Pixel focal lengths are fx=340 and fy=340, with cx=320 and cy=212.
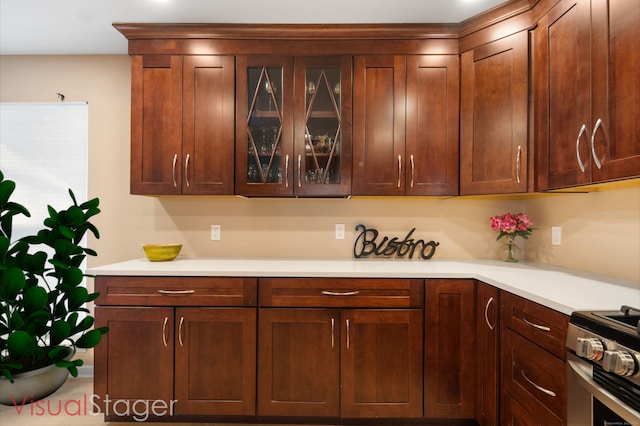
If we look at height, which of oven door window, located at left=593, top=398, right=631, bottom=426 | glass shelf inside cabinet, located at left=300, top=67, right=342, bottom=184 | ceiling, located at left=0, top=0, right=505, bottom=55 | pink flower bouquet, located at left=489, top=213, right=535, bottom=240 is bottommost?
oven door window, located at left=593, top=398, right=631, bottom=426

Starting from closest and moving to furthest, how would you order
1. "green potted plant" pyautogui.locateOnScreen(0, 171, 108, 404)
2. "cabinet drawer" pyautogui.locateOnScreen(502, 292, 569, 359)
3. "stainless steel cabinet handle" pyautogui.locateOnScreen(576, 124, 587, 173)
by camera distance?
"green potted plant" pyautogui.locateOnScreen(0, 171, 108, 404) < "cabinet drawer" pyautogui.locateOnScreen(502, 292, 569, 359) < "stainless steel cabinet handle" pyautogui.locateOnScreen(576, 124, 587, 173)

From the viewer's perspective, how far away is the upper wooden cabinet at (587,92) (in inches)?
52.9

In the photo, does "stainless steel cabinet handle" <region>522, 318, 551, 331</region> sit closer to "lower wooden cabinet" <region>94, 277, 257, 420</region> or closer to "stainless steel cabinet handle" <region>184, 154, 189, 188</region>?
"lower wooden cabinet" <region>94, 277, 257, 420</region>

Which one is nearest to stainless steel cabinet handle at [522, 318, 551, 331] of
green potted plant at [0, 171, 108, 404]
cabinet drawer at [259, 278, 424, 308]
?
cabinet drawer at [259, 278, 424, 308]

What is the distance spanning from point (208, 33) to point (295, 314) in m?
1.91

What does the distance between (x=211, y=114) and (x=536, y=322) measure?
2.18 metres

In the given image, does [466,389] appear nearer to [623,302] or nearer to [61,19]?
[623,302]

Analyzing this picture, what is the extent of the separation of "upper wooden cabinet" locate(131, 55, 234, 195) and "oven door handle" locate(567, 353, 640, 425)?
198 centimetres

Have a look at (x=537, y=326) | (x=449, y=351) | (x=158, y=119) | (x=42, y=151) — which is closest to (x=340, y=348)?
(x=449, y=351)

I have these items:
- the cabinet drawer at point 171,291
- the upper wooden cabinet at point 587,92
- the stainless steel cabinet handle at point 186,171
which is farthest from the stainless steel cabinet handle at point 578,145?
the stainless steel cabinet handle at point 186,171

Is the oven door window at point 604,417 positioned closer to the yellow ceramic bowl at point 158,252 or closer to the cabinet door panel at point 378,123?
the cabinet door panel at point 378,123

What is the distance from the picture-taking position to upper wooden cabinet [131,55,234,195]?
2.29m

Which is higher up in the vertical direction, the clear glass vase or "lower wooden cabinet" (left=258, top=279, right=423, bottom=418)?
the clear glass vase

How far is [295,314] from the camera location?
6.48 feet
